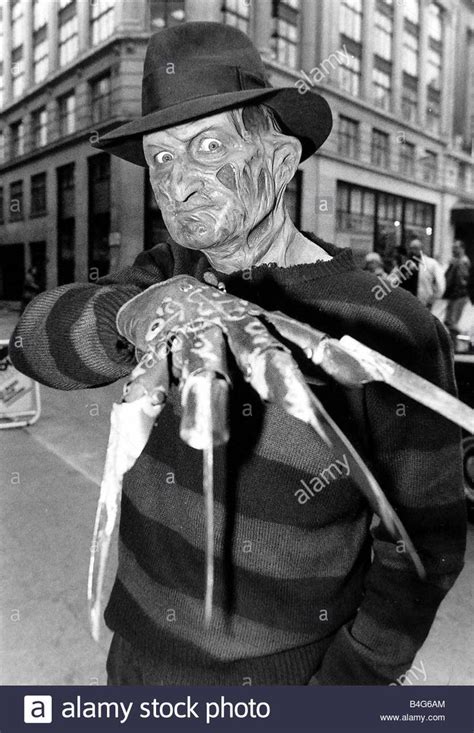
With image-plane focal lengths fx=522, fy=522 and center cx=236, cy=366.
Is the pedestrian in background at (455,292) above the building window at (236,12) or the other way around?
the other way around

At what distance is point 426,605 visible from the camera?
1003mm

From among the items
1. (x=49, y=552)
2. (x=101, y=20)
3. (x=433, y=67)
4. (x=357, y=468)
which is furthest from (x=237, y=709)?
(x=101, y=20)

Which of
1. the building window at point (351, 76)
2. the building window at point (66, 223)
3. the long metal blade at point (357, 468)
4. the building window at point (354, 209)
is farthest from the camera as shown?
the building window at point (354, 209)

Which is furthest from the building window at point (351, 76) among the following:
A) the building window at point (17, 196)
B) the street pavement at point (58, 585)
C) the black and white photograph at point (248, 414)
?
the black and white photograph at point (248, 414)

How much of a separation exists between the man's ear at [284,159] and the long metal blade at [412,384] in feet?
1.82

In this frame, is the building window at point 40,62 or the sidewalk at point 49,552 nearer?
the sidewalk at point 49,552

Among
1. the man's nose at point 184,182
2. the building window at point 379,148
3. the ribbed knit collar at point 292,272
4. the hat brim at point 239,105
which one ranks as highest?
the building window at point 379,148

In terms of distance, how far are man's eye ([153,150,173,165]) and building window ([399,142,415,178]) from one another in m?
17.1

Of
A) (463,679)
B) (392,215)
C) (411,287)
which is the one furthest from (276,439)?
(392,215)

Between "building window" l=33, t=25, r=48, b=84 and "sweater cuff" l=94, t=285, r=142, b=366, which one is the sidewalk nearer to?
"sweater cuff" l=94, t=285, r=142, b=366

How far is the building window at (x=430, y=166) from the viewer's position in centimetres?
1577

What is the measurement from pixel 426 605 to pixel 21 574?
2.38m

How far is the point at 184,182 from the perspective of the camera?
83cm

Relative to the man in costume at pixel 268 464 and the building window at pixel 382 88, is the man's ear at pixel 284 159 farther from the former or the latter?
the building window at pixel 382 88
